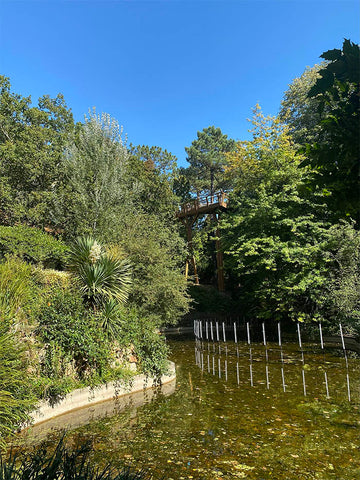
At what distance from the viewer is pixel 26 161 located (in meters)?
17.4

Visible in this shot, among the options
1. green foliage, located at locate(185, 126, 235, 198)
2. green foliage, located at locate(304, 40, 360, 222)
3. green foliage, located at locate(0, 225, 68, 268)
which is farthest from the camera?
green foliage, located at locate(185, 126, 235, 198)

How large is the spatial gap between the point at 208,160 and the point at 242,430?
33943mm

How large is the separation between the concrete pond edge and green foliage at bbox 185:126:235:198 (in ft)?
98.2

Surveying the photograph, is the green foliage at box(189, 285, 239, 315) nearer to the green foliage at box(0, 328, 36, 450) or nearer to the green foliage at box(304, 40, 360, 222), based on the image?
the green foliage at box(0, 328, 36, 450)

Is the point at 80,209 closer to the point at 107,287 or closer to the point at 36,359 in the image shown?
the point at 107,287

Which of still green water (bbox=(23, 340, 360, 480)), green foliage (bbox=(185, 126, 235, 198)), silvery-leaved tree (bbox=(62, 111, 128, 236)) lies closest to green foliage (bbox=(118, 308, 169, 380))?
still green water (bbox=(23, 340, 360, 480))

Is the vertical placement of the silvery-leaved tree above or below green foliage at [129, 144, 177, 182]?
below

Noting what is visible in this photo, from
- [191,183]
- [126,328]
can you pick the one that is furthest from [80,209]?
[191,183]

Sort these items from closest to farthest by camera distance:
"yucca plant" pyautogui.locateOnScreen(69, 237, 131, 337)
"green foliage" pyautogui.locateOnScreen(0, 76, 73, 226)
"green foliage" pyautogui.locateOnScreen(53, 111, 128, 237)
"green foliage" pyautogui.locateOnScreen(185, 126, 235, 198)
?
"yucca plant" pyautogui.locateOnScreen(69, 237, 131, 337) → "green foliage" pyautogui.locateOnScreen(53, 111, 128, 237) → "green foliage" pyautogui.locateOnScreen(0, 76, 73, 226) → "green foliage" pyautogui.locateOnScreen(185, 126, 235, 198)

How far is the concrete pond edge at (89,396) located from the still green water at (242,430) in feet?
1.58

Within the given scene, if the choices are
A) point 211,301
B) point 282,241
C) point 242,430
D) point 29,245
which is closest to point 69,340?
point 242,430

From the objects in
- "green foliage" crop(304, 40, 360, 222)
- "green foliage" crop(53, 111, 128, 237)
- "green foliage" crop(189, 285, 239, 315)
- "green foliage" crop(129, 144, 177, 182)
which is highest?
"green foliage" crop(129, 144, 177, 182)

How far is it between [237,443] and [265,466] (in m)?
0.74

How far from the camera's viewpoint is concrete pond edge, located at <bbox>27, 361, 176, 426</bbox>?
5914 millimetres
